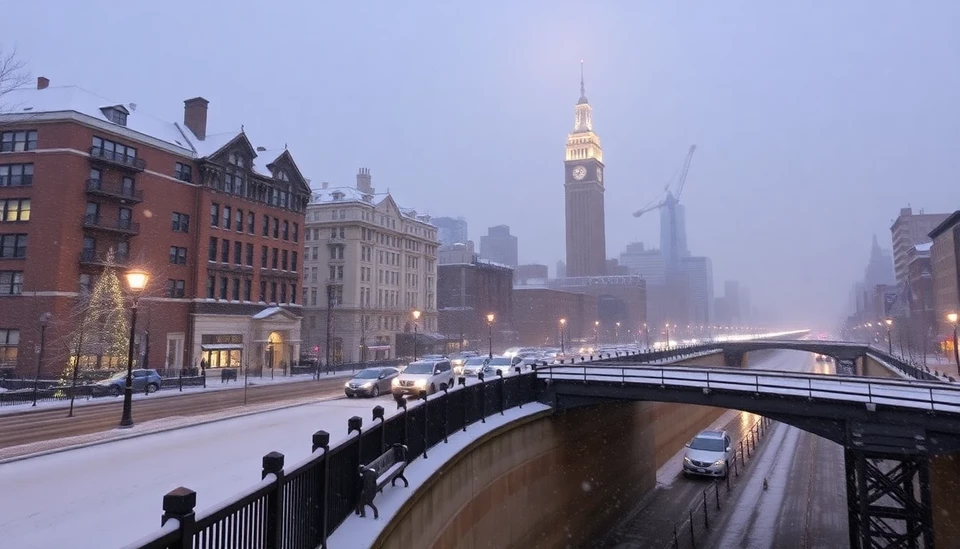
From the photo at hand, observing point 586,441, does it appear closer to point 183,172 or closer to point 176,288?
point 176,288

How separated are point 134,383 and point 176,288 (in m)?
17.4

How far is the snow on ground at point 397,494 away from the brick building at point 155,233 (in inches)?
1252

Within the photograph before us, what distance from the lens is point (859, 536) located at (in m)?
19.8

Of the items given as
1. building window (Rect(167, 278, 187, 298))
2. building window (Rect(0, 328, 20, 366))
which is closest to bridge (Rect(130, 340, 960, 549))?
building window (Rect(167, 278, 187, 298))

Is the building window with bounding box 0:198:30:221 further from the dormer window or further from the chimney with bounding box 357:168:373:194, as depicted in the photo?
the chimney with bounding box 357:168:373:194

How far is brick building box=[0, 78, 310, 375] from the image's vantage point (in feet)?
134

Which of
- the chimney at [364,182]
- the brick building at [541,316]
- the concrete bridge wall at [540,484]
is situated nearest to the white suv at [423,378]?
the concrete bridge wall at [540,484]

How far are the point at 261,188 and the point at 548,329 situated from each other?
8817cm

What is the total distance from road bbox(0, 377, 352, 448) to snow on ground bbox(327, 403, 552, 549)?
1273 centimetres

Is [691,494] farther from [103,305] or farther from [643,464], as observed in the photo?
[103,305]

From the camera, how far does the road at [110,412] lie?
19.4 metres

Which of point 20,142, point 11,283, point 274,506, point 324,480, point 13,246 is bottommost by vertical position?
point 324,480

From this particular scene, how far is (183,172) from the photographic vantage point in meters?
50.2

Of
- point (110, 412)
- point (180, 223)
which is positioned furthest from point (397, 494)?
point (180, 223)
